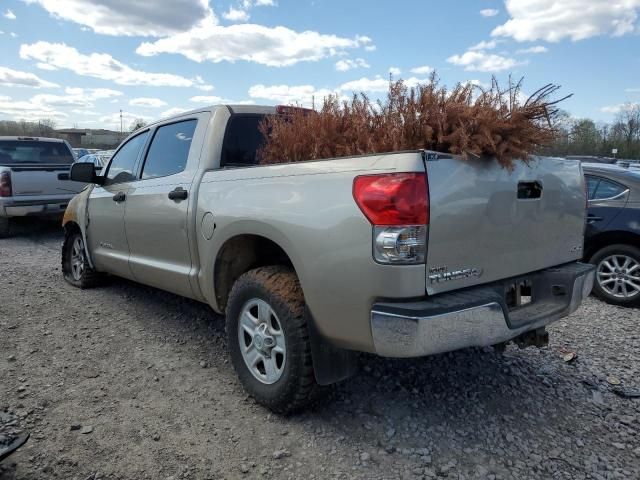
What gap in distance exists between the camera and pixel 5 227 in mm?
9516

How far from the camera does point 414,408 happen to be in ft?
10.1

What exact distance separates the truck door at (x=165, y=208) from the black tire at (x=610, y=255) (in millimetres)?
4354

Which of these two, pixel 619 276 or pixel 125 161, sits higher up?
pixel 125 161

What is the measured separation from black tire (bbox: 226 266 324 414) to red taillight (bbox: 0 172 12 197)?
7709 millimetres

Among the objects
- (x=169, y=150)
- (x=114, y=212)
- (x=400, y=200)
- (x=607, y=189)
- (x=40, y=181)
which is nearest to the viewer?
(x=400, y=200)

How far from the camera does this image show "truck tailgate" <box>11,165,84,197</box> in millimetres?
9031

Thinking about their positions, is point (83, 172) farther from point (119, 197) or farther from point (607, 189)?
point (607, 189)

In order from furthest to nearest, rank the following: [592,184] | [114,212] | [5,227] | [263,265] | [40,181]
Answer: [5,227] < [40,181] < [592,184] < [114,212] < [263,265]

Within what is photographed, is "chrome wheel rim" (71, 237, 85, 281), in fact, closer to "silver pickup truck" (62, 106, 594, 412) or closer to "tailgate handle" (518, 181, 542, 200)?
"silver pickup truck" (62, 106, 594, 412)

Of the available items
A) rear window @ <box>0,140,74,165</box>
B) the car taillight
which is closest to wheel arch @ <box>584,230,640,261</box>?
the car taillight

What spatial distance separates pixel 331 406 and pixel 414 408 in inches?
19.8

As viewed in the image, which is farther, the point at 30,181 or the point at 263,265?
the point at 30,181

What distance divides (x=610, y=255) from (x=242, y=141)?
4157mm

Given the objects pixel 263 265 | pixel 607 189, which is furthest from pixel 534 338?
pixel 607 189
